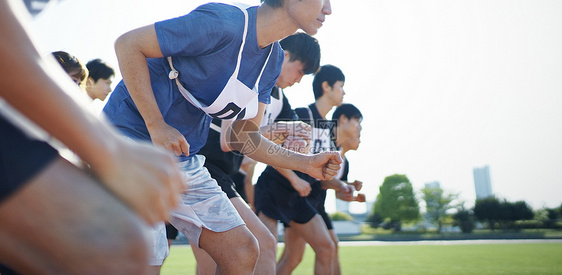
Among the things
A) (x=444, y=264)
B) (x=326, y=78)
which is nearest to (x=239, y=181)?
(x=326, y=78)

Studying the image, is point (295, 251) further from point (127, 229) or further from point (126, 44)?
point (127, 229)

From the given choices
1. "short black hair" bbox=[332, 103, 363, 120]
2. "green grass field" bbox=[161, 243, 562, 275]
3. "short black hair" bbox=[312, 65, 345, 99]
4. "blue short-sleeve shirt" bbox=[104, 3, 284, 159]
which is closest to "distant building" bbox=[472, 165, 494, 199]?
"green grass field" bbox=[161, 243, 562, 275]

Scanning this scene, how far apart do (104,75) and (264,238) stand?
7.35ft

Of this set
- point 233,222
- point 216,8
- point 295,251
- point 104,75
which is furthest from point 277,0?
point 295,251

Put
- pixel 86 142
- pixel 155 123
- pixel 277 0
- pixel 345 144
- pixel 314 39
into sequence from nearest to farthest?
pixel 86 142, pixel 155 123, pixel 277 0, pixel 314 39, pixel 345 144

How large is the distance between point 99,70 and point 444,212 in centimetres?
6459

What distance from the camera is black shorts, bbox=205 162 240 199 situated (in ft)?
11.3

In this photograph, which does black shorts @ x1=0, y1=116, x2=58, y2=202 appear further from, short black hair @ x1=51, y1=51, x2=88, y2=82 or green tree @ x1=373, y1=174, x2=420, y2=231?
green tree @ x1=373, y1=174, x2=420, y2=231

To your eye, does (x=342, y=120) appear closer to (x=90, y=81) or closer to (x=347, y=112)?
(x=347, y=112)

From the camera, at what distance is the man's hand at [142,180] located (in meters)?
0.68

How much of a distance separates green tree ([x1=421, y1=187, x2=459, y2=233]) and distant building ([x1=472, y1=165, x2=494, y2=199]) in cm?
4228

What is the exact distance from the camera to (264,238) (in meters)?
3.14

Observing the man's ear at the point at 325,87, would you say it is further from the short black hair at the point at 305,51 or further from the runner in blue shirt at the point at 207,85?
the runner in blue shirt at the point at 207,85

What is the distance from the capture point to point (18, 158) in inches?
32.7
